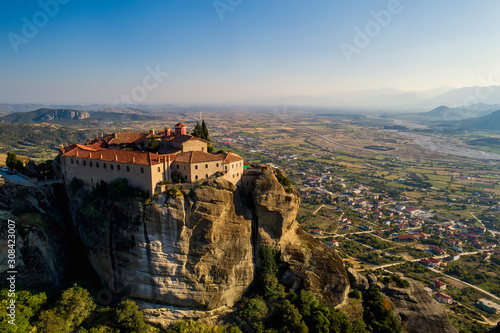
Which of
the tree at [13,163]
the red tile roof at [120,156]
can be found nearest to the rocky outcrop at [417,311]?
the red tile roof at [120,156]

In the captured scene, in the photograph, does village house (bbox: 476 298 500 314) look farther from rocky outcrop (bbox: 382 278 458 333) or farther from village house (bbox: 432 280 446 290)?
rocky outcrop (bbox: 382 278 458 333)

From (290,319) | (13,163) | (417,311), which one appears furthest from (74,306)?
(417,311)

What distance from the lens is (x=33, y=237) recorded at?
117 ft

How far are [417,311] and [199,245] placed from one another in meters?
28.8

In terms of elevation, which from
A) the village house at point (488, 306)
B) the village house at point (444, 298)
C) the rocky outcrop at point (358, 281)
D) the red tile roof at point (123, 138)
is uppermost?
the red tile roof at point (123, 138)

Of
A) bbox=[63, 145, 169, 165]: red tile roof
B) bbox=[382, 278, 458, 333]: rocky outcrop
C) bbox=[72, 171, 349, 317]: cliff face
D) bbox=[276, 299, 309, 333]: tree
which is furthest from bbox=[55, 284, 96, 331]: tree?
bbox=[382, 278, 458, 333]: rocky outcrop

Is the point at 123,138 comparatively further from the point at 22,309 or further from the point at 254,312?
the point at 254,312

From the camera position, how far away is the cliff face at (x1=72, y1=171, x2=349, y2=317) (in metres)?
32.8

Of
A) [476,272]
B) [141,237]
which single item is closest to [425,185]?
[476,272]

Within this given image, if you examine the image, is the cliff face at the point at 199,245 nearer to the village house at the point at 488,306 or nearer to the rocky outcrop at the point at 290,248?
the rocky outcrop at the point at 290,248

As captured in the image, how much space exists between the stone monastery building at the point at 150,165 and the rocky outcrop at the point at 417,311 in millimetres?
25754

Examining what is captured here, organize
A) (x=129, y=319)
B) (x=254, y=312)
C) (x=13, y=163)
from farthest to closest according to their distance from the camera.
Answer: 1. (x=13, y=163)
2. (x=254, y=312)
3. (x=129, y=319)

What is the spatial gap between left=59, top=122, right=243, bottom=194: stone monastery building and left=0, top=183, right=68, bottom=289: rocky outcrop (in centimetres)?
487

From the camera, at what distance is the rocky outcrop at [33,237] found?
113 ft
